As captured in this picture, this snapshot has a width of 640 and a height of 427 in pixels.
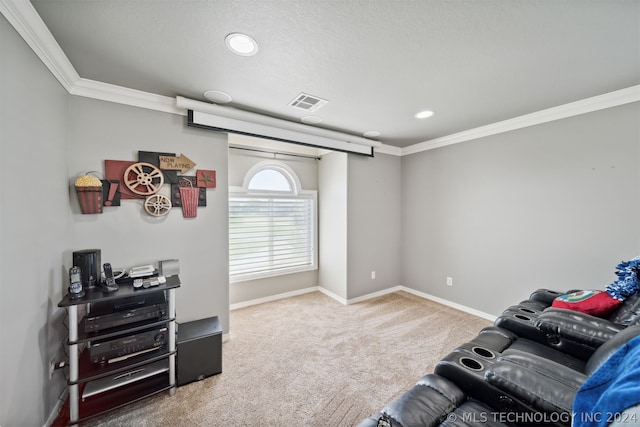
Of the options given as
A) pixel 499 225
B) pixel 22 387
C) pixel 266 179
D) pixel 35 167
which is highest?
pixel 266 179

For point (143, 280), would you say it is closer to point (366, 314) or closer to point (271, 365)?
point (271, 365)

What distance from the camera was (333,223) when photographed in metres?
3.78

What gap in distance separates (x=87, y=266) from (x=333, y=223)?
110 inches

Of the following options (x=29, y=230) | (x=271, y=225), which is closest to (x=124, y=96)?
(x=29, y=230)

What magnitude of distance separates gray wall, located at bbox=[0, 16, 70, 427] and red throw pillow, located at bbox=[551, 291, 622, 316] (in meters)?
3.40

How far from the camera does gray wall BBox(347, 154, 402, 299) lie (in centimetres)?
360

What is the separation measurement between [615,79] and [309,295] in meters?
4.05

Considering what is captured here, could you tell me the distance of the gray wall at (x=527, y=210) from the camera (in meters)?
2.19

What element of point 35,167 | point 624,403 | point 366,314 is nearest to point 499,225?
point 366,314

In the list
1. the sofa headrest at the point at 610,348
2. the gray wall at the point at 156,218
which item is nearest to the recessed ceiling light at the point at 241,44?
the gray wall at the point at 156,218

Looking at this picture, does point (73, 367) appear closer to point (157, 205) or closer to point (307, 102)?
point (157, 205)

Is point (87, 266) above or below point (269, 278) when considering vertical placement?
above

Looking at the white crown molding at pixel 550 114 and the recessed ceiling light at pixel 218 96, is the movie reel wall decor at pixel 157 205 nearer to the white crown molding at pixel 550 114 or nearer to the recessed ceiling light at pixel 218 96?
the recessed ceiling light at pixel 218 96

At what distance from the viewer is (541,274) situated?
2.63 metres
